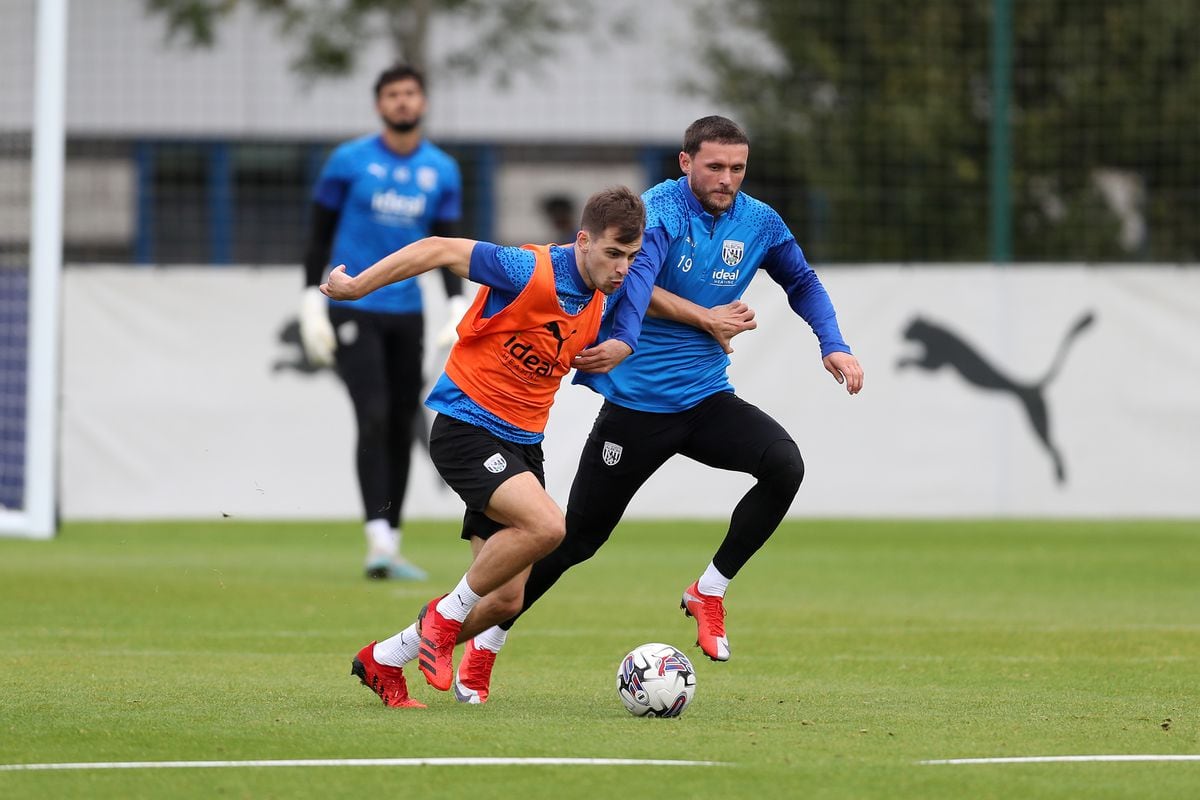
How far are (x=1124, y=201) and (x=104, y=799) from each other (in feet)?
52.2

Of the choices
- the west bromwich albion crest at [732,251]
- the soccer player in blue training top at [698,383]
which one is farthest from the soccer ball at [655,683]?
the west bromwich albion crest at [732,251]

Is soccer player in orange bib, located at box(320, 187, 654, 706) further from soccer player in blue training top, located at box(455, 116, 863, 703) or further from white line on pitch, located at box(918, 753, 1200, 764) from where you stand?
white line on pitch, located at box(918, 753, 1200, 764)

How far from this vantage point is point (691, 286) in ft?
25.0

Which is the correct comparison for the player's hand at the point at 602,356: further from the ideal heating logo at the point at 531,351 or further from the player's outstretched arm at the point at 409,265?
the player's outstretched arm at the point at 409,265

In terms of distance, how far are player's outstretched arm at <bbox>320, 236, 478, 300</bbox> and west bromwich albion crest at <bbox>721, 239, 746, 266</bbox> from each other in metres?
1.27

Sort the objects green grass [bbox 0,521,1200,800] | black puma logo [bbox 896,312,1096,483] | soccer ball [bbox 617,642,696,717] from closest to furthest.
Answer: green grass [bbox 0,521,1200,800], soccer ball [bbox 617,642,696,717], black puma logo [bbox 896,312,1096,483]

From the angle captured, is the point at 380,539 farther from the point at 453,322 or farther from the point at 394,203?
the point at 394,203

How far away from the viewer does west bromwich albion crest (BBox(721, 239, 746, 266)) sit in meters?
7.56

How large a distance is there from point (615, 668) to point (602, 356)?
1.62 metres

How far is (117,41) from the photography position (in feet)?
63.6

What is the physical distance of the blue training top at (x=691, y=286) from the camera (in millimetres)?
7539

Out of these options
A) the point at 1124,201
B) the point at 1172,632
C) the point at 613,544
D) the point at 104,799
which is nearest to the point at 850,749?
the point at 104,799

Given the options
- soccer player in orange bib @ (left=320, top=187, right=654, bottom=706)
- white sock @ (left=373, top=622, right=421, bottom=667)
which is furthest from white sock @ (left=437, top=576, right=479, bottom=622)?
white sock @ (left=373, top=622, right=421, bottom=667)

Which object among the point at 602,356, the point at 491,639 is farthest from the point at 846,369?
the point at 491,639
